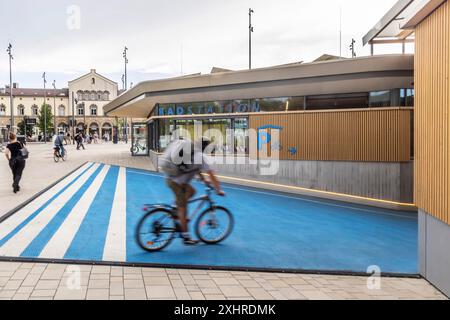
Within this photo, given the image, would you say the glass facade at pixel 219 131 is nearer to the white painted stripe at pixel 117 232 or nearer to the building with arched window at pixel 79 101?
the white painted stripe at pixel 117 232

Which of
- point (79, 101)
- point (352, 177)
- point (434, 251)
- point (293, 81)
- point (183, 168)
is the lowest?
point (434, 251)

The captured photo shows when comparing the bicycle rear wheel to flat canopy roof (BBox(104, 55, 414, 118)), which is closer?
the bicycle rear wheel

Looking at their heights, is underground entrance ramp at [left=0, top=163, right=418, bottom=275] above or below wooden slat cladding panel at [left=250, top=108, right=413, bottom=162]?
below

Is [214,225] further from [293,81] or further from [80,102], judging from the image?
[80,102]

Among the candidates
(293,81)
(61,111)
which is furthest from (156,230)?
(61,111)

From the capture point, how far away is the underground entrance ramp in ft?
22.4

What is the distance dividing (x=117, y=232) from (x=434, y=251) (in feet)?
18.2

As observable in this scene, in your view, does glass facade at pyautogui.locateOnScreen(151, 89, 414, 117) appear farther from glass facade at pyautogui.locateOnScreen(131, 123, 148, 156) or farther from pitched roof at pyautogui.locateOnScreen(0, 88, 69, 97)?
pitched roof at pyautogui.locateOnScreen(0, 88, 69, 97)

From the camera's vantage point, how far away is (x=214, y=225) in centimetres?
766

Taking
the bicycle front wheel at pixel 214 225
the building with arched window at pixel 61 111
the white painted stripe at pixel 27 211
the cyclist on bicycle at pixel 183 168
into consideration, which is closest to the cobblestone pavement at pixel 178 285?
the cyclist on bicycle at pixel 183 168

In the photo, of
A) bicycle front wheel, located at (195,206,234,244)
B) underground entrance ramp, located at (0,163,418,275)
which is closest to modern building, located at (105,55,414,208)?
underground entrance ramp, located at (0,163,418,275)

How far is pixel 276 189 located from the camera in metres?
16.0

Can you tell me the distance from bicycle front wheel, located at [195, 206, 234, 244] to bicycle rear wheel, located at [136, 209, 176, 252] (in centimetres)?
57

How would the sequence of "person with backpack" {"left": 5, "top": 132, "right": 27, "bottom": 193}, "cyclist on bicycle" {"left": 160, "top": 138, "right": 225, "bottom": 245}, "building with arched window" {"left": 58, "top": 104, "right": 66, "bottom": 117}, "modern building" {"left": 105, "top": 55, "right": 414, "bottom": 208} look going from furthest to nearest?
"building with arched window" {"left": 58, "top": 104, "right": 66, "bottom": 117}, "modern building" {"left": 105, "top": 55, "right": 414, "bottom": 208}, "person with backpack" {"left": 5, "top": 132, "right": 27, "bottom": 193}, "cyclist on bicycle" {"left": 160, "top": 138, "right": 225, "bottom": 245}
